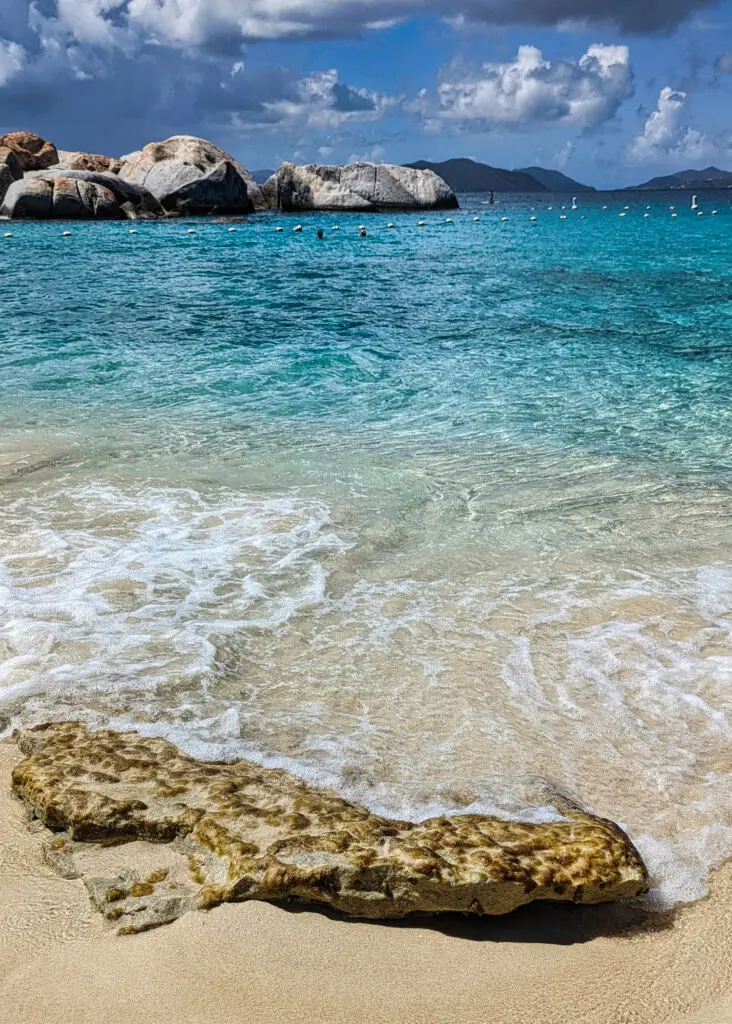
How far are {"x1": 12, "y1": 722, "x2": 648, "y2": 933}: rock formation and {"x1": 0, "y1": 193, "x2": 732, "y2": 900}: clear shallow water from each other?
29 centimetres

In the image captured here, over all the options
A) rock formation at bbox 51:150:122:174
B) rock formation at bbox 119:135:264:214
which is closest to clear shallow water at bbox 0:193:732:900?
rock formation at bbox 119:135:264:214

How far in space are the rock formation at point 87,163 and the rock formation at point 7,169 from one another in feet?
14.1

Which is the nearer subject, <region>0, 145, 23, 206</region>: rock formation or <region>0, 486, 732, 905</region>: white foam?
<region>0, 486, 732, 905</region>: white foam

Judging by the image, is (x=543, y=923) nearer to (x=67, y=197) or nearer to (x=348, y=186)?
(x=67, y=197)

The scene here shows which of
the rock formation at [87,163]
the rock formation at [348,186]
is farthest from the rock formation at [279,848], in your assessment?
the rock formation at [348,186]

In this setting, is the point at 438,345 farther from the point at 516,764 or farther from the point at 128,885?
the point at 128,885

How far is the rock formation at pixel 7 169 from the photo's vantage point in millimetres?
53963

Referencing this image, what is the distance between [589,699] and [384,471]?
3947mm

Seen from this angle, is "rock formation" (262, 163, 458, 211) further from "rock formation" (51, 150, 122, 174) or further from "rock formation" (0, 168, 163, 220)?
"rock formation" (0, 168, 163, 220)

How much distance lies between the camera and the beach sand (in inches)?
86.4

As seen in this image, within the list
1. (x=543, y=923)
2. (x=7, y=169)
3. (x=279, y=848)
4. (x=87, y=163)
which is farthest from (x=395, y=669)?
(x=87, y=163)

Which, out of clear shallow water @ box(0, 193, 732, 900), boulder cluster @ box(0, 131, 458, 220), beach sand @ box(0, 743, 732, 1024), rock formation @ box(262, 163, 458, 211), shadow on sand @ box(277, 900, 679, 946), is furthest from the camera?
rock formation @ box(262, 163, 458, 211)

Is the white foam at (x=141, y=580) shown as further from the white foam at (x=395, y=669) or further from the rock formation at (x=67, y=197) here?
the rock formation at (x=67, y=197)

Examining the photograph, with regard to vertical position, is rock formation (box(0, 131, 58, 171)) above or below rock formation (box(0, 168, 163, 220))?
above
